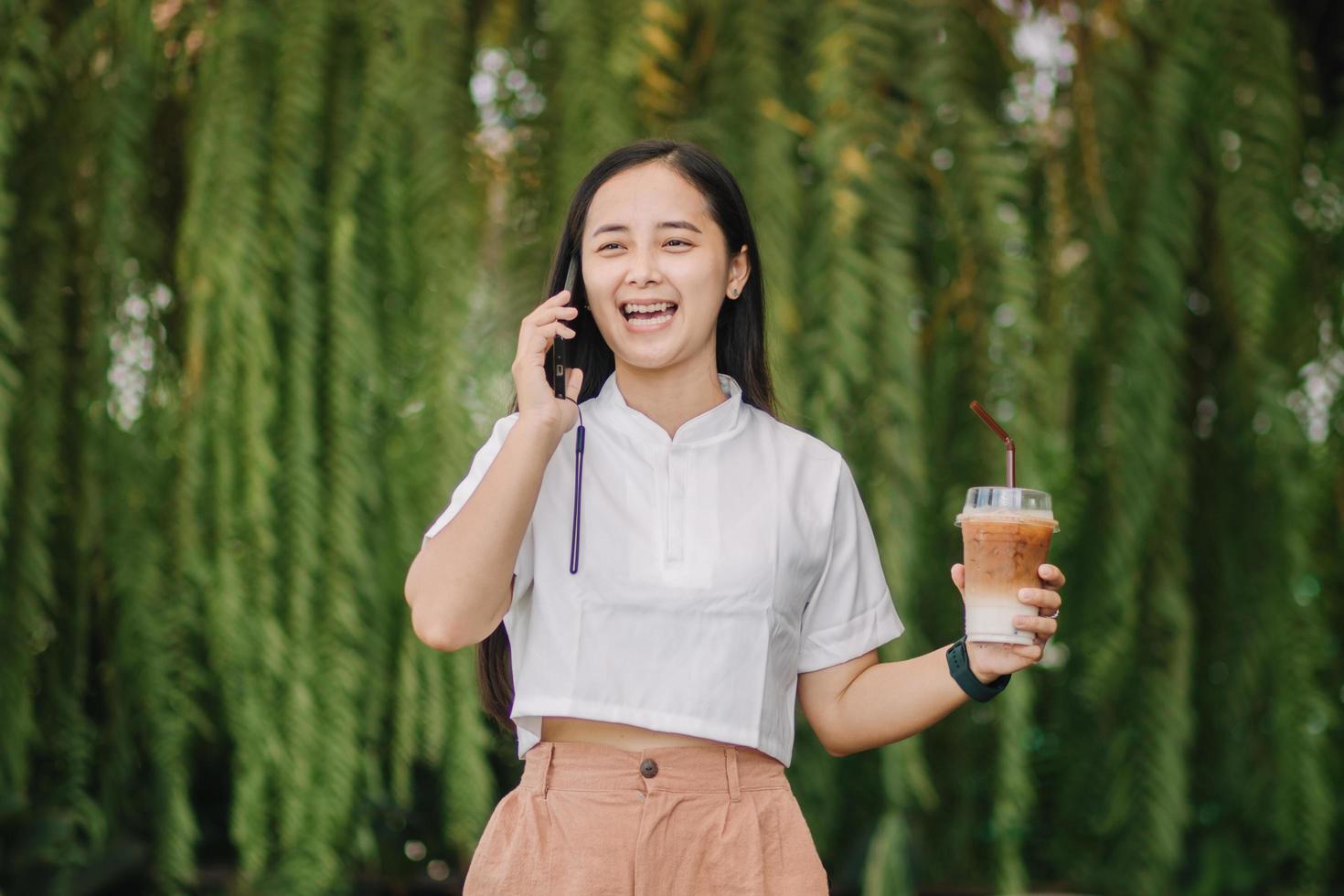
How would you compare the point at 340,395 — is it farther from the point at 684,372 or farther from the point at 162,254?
the point at 684,372

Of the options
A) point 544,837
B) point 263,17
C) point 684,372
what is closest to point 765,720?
point 544,837

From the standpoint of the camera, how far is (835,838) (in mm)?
2957

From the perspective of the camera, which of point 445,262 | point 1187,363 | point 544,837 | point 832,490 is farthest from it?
point 1187,363

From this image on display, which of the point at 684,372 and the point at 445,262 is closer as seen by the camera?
the point at 684,372

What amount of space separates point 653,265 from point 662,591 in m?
0.32

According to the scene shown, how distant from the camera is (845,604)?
57.9 inches

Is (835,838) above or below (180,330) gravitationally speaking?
below

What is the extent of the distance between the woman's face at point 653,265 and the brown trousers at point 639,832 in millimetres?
384

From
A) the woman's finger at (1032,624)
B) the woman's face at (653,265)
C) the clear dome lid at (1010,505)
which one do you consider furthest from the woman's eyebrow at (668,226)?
the woman's finger at (1032,624)

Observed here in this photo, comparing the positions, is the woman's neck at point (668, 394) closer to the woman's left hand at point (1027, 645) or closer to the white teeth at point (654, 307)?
the white teeth at point (654, 307)

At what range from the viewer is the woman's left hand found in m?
1.30

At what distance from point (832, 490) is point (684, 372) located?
0.62 feet

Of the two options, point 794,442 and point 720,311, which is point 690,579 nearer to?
point 794,442

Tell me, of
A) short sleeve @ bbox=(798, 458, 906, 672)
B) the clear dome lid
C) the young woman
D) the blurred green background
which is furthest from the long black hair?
the blurred green background
